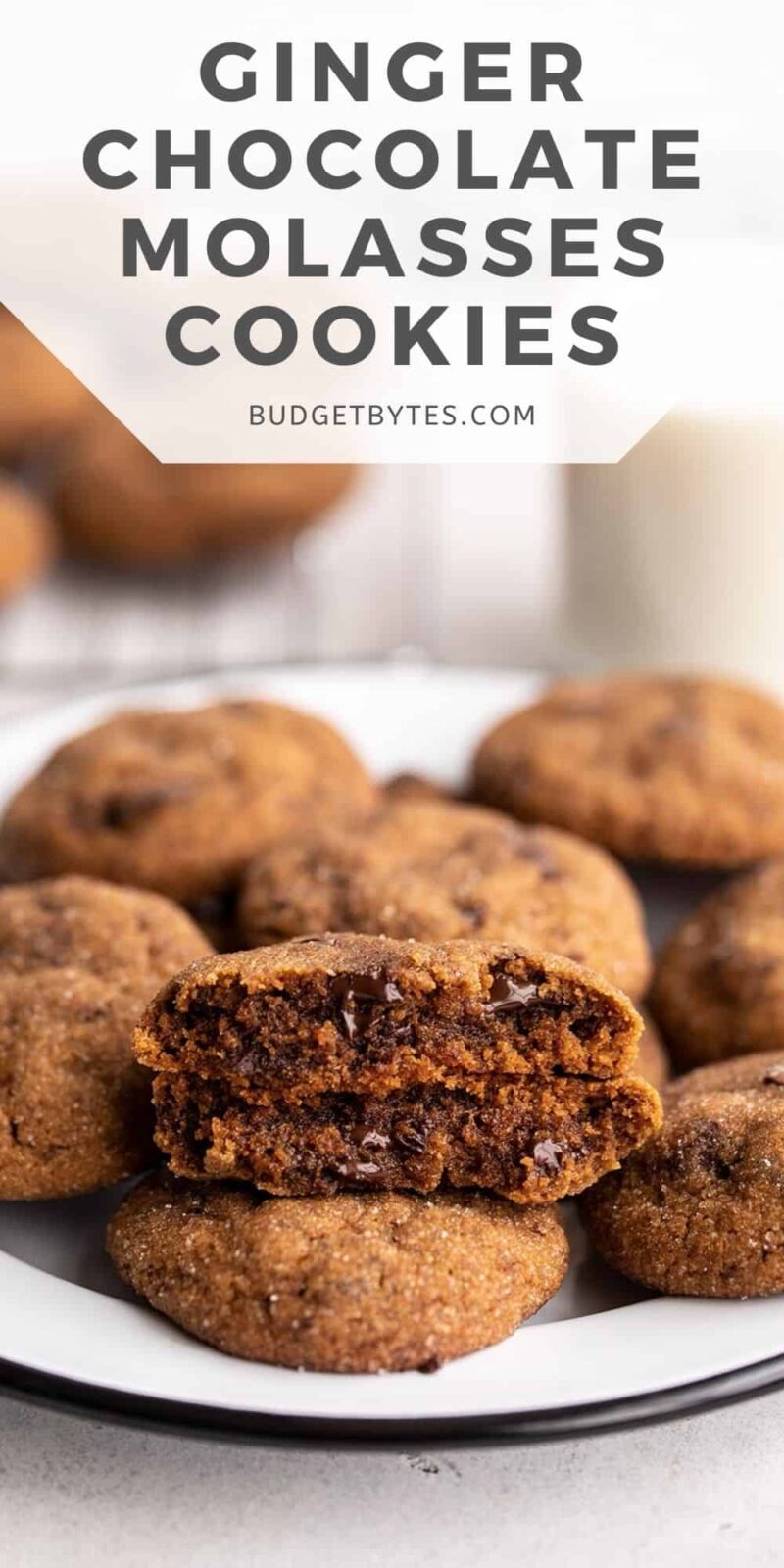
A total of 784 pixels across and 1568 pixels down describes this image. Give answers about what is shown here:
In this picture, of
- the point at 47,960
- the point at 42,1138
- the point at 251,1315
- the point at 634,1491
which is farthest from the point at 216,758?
the point at 634,1491

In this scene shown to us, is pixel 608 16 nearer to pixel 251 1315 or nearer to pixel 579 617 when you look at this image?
pixel 579 617

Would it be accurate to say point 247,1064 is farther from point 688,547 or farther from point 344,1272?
point 688,547

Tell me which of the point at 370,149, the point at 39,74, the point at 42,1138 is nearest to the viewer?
the point at 42,1138

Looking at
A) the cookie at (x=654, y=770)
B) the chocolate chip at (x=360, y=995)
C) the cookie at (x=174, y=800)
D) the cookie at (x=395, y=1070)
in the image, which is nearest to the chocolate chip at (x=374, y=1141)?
the cookie at (x=395, y=1070)

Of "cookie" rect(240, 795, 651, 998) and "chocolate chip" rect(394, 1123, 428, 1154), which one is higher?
"cookie" rect(240, 795, 651, 998)

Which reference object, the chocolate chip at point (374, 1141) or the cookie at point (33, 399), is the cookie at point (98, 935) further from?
the cookie at point (33, 399)

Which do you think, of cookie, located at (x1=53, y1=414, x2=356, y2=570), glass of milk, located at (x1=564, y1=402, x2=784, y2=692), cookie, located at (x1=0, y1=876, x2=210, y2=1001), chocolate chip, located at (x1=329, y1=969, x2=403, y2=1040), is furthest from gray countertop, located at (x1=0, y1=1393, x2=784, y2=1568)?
cookie, located at (x1=53, y1=414, x2=356, y2=570)

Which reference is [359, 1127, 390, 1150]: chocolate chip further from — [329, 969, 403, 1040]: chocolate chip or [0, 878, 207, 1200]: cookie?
[0, 878, 207, 1200]: cookie
